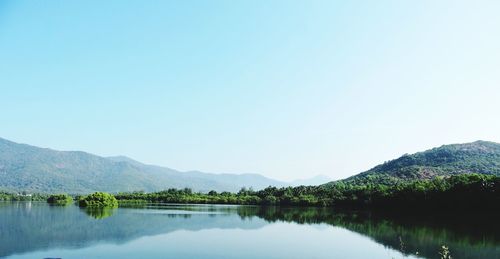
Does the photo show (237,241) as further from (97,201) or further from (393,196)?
(97,201)

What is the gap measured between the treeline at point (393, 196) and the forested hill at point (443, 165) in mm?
42294

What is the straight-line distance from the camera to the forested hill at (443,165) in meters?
159

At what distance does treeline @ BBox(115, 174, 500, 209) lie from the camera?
74188 millimetres

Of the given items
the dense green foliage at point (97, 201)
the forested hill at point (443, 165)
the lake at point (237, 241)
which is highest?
the forested hill at point (443, 165)

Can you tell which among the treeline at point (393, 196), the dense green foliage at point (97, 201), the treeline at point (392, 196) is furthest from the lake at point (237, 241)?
the dense green foliage at point (97, 201)

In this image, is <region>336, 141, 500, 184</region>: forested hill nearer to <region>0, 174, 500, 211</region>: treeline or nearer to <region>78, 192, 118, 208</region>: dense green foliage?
<region>0, 174, 500, 211</region>: treeline

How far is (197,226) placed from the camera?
54.0 meters

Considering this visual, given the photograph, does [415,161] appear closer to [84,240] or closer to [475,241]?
[475,241]

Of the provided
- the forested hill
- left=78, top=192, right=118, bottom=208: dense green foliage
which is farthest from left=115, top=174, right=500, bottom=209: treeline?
the forested hill

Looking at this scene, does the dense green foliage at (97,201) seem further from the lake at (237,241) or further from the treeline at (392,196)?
the lake at (237,241)

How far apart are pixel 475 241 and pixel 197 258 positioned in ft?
82.1

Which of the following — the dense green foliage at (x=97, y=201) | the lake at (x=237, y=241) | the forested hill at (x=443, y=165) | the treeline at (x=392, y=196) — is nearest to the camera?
the lake at (x=237, y=241)

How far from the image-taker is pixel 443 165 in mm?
174875

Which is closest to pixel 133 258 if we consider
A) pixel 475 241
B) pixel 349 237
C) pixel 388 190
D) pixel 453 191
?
pixel 349 237
